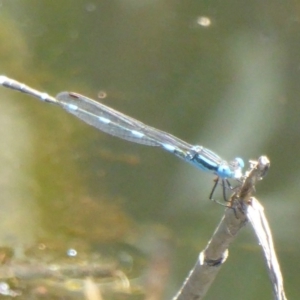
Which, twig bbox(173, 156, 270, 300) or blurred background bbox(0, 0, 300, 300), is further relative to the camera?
blurred background bbox(0, 0, 300, 300)

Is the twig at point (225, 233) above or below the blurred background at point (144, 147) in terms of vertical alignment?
below

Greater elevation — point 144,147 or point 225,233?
point 144,147

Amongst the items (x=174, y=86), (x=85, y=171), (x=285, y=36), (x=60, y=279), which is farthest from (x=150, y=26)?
(x=60, y=279)

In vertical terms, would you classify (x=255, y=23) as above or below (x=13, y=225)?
above

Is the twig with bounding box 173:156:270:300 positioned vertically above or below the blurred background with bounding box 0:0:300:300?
below

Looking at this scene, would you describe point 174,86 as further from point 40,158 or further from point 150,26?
point 40,158

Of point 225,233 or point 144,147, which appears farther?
point 144,147

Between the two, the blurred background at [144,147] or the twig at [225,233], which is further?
the blurred background at [144,147]

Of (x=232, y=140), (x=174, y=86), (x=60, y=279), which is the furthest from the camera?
(x=174, y=86)
